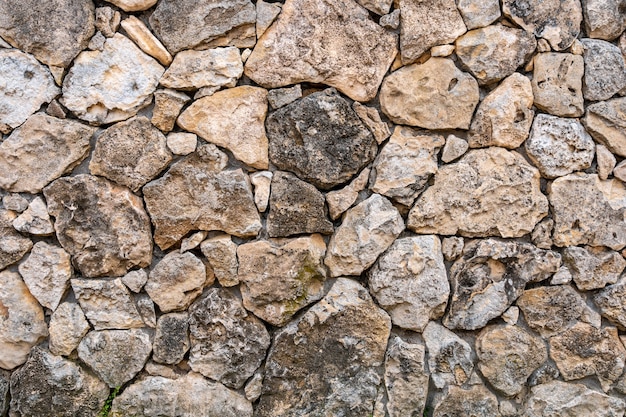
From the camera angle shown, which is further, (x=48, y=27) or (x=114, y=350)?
(x=114, y=350)

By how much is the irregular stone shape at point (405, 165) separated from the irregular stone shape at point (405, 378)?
63 centimetres

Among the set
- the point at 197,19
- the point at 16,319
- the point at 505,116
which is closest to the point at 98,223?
the point at 16,319

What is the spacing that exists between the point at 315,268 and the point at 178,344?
672mm

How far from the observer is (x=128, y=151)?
2.24 m

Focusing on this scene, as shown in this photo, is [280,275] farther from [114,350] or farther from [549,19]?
[549,19]

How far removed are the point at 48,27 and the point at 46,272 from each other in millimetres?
1006

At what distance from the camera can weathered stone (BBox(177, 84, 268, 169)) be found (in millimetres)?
2250

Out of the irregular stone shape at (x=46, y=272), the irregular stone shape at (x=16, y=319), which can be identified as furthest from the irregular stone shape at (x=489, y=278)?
the irregular stone shape at (x=16, y=319)

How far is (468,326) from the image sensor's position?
7.67 feet

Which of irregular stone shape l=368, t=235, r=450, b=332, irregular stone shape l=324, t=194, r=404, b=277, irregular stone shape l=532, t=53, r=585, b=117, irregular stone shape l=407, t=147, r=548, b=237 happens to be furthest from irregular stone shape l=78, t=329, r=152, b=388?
irregular stone shape l=532, t=53, r=585, b=117

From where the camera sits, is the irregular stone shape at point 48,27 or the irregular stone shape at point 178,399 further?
the irregular stone shape at point 178,399

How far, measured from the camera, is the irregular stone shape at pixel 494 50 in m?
2.27

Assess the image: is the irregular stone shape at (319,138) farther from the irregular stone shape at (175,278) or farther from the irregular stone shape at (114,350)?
the irregular stone shape at (114,350)

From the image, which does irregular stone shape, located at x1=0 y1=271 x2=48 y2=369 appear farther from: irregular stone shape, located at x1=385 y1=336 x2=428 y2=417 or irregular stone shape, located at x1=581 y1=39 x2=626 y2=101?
irregular stone shape, located at x1=581 y1=39 x2=626 y2=101
